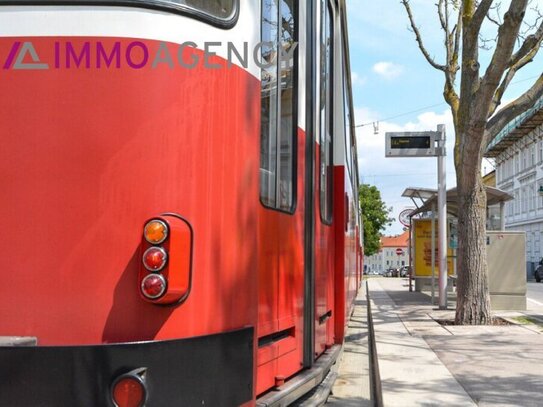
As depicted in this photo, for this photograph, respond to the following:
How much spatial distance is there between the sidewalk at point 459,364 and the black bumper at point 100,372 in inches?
127

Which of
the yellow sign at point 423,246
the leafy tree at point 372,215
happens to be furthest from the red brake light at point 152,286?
the leafy tree at point 372,215

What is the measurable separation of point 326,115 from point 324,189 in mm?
596

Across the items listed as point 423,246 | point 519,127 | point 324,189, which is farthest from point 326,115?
point 519,127

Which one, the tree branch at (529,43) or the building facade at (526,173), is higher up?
the building facade at (526,173)

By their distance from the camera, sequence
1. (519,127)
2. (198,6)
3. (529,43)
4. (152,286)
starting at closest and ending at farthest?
(152,286) → (198,6) → (529,43) → (519,127)

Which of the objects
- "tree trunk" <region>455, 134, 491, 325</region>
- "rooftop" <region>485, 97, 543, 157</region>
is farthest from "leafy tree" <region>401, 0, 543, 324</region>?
"rooftop" <region>485, 97, 543, 157</region>

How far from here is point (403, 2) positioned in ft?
40.9

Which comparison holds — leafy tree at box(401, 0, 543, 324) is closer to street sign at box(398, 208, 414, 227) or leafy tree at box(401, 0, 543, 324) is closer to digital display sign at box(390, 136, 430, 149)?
digital display sign at box(390, 136, 430, 149)

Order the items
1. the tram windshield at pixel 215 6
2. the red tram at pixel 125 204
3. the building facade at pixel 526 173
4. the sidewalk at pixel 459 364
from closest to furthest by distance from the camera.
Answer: the red tram at pixel 125 204 < the tram windshield at pixel 215 6 < the sidewalk at pixel 459 364 < the building facade at pixel 526 173

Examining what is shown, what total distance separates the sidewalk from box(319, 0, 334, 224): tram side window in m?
1.96

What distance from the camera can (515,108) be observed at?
10.3m

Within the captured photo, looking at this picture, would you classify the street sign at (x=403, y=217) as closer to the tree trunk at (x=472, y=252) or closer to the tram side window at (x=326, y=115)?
the tree trunk at (x=472, y=252)

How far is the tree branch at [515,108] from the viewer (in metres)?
10.2

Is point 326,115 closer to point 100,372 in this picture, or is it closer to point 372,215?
point 100,372
